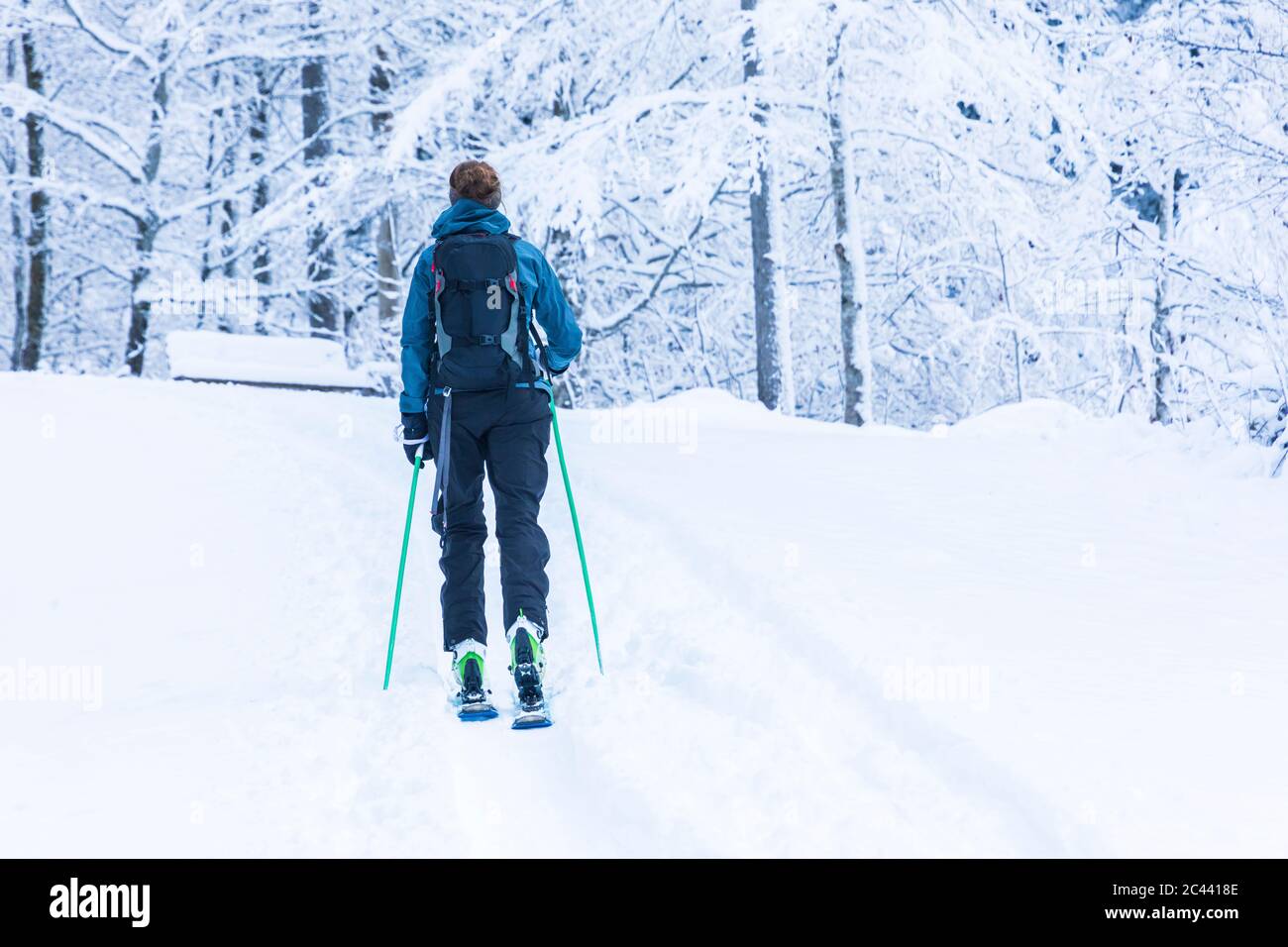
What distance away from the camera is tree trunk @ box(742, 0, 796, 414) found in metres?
13.4

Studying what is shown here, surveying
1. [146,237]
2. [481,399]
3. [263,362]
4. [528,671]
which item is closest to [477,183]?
[481,399]

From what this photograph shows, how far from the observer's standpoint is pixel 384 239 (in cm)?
1912

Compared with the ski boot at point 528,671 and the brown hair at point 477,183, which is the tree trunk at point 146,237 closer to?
the brown hair at point 477,183

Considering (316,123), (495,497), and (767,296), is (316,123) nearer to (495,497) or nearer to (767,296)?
(767,296)

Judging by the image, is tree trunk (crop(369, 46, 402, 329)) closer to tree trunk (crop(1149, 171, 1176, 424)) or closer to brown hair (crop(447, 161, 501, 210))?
tree trunk (crop(1149, 171, 1176, 424))

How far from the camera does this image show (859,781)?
3.88 metres

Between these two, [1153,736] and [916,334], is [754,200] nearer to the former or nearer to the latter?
[916,334]

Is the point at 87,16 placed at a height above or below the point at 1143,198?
above

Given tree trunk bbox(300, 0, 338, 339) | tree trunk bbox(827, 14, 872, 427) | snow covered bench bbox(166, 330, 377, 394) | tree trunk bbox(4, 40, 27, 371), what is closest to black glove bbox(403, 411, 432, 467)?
tree trunk bbox(827, 14, 872, 427)

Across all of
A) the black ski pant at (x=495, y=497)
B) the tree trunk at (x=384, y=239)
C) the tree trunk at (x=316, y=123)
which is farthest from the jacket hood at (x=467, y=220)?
the tree trunk at (x=316, y=123)

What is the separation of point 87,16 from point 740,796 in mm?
20800

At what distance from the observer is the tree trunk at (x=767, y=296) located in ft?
43.8

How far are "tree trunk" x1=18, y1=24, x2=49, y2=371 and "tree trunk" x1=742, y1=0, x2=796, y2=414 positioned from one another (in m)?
13.7

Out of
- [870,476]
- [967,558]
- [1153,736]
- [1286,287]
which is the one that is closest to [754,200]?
[870,476]
